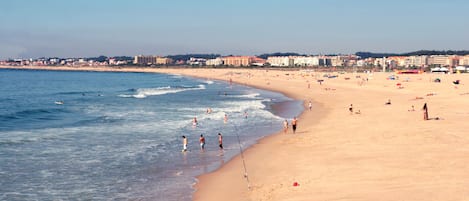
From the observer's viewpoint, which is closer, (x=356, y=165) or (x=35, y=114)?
(x=356, y=165)

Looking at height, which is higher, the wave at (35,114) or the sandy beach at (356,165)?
the sandy beach at (356,165)

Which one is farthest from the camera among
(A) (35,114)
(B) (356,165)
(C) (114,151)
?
(A) (35,114)

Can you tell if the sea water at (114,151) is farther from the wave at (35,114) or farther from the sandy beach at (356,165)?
the sandy beach at (356,165)

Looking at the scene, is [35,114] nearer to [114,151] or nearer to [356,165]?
[114,151]

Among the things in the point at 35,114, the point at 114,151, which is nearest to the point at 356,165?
the point at 114,151

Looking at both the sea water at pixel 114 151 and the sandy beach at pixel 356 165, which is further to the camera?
the sea water at pixel 114 151

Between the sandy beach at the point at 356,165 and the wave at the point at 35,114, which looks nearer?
the sandy beach at the point at 356,165

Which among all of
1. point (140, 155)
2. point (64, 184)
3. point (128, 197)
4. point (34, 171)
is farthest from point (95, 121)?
point (128, 197)

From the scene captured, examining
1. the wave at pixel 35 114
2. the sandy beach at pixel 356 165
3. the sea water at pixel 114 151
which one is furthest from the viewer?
the wave at pixel 35 114

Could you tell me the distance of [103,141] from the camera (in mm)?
25438

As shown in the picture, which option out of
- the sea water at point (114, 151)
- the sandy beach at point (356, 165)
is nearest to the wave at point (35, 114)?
the sea water at point (114, 151)

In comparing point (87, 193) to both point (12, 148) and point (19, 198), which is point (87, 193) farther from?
point (12, 148)

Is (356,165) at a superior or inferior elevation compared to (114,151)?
superior

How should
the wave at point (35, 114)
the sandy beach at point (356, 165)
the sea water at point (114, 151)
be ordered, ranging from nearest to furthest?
1. the sandy beach at point (356, 165)
2. the sea water at point (114, 151)
3. the wave at point (35, 114)
